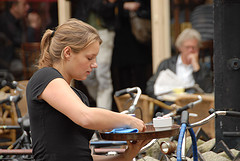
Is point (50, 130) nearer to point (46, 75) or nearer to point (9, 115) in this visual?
point (46, 75)

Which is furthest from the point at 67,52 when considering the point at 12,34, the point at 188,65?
the point at 12,34

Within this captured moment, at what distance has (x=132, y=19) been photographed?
304 inches

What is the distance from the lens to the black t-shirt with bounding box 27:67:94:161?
2.53 metres

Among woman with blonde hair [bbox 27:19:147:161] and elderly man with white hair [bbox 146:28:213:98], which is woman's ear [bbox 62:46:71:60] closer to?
woman with blonde hair [bbox 27:19:147:161]

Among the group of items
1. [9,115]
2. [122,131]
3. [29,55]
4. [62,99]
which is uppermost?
[62,99]

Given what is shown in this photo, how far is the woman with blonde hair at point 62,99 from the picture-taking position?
2441 mm

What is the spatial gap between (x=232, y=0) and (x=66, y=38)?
2279mm

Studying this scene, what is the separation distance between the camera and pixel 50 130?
100 inches

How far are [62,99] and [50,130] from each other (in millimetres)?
243

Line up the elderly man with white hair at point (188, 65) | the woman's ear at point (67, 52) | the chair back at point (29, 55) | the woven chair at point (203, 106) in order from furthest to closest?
the chair back at point (29, 55) < the elderly man with white hair at point (188, 65) < the woven chair at point (203, 106) < the woman's ear at point (67, 52)

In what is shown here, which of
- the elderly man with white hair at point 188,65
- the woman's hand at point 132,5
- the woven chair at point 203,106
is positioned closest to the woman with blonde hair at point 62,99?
the woven chair at point 203,106

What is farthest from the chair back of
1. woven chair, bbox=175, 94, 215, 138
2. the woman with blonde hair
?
the woman with blonde hair

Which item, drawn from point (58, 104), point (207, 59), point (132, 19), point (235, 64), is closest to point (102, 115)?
point (58, 104)

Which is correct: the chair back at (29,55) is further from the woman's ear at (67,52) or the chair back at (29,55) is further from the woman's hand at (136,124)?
the woman's hand at (136,124)
